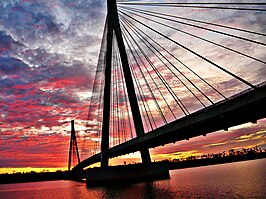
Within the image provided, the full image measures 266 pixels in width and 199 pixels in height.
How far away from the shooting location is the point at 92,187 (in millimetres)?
52344

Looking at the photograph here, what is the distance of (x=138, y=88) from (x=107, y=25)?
1047cm

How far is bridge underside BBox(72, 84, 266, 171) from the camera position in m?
21.3

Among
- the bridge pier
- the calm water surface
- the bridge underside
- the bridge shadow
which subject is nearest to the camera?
the bridge underside

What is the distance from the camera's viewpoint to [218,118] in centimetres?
2503

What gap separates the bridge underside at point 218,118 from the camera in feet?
69.9

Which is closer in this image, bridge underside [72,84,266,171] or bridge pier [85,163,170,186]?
bridge underside [72,84,266,171]

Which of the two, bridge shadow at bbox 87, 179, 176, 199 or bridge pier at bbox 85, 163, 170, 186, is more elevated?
bridge pier at bbox 85, 163, 170, 186

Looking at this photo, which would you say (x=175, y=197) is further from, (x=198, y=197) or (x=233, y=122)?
(x=233, y=122)

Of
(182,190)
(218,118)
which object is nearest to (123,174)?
(182,190)

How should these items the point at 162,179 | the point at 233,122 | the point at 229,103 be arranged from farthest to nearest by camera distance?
1. the point at 162,179
2. the point at 233,122
3. the point at 229,103

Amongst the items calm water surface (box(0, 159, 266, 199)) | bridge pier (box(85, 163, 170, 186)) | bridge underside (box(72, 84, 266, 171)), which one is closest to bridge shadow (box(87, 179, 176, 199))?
calm water surface (box(0, 159, 266, 199))

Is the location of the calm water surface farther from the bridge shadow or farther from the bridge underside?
the bridge underside

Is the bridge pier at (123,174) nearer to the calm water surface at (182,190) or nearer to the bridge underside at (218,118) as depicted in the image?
the calm water surface at (182,190)

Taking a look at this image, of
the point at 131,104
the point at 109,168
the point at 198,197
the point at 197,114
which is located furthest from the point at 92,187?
the point at 197,114
